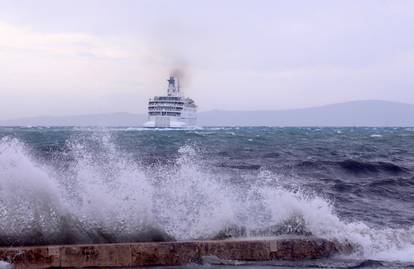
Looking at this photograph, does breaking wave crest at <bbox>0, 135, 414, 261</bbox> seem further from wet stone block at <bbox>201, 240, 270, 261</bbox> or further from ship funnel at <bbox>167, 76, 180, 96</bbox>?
ship funnel at <bbox>167, 76, 180, 96</bbox>

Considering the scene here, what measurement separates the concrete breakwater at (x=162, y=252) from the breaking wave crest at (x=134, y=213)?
85cm

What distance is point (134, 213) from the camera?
9.31 meters

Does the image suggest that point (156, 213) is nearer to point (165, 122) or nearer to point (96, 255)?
point (96, 255)

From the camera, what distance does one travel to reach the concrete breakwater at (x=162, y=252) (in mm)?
7413

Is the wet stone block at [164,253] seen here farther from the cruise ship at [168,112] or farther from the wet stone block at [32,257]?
the cruise ship at [168,112]

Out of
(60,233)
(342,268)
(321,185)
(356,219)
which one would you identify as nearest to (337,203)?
(356,219)

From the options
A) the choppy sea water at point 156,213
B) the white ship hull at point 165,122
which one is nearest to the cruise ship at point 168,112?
the white ship hull at point 165,122

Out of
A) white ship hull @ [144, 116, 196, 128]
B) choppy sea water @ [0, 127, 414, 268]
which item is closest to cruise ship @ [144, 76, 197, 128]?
white ship hull @ [144, 116, 196, 128]

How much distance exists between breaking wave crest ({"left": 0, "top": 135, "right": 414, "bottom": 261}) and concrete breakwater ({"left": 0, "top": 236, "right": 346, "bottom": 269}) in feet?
2.78

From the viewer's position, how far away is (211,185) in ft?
37.0

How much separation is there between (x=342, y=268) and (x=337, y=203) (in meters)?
6.87

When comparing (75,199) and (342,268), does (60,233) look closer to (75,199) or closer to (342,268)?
(75,199)

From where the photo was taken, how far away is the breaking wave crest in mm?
8688

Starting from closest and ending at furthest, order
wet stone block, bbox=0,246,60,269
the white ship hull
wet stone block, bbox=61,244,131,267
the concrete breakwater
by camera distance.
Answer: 1. wet stone block, bbox=0,246,60,269
2. the concrete breakwater
3. wet stone block, bbox=61,244,131,267
4. the white ship hull
